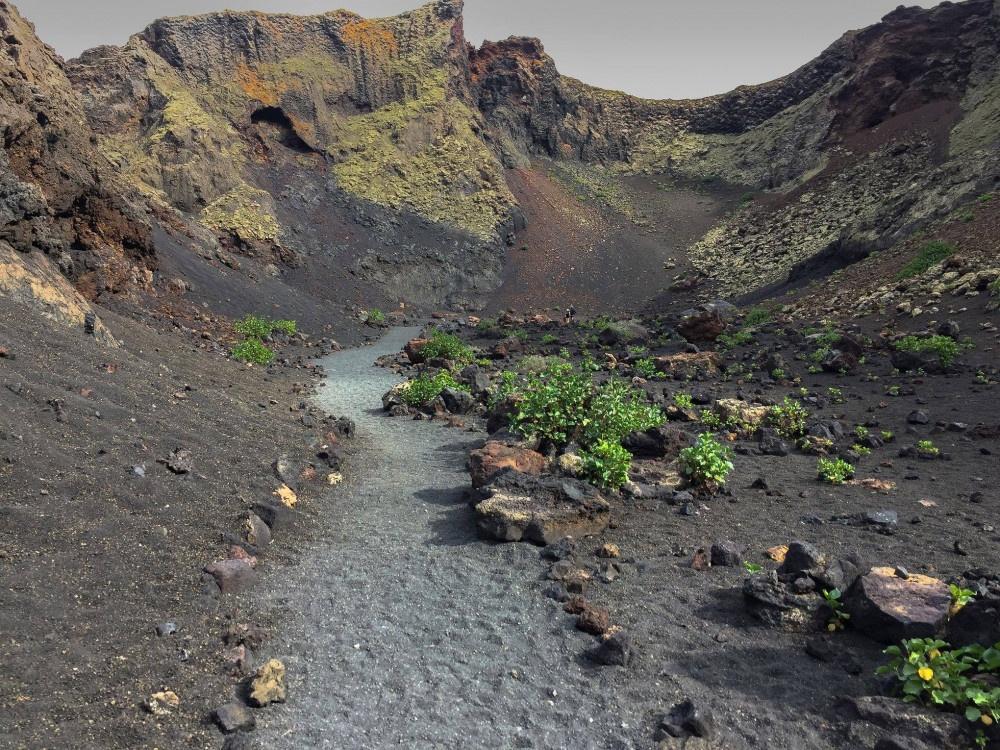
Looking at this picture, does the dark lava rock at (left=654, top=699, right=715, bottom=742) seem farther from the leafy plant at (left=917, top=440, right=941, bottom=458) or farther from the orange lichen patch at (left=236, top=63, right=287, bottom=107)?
the orange lichen patch at (left=236, top=63, right=287, bottom=107)

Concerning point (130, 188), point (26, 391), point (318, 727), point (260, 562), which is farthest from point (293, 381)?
point (130, 188)

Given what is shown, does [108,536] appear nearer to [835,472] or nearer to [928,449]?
[835,472]

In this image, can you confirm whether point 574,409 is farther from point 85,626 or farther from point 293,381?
point 293,381

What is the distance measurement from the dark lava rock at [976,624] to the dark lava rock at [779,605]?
964 mm

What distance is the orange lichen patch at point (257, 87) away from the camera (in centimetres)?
4322

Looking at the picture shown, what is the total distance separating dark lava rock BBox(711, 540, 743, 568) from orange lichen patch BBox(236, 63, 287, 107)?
1851 inches

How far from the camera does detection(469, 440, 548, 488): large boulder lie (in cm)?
791

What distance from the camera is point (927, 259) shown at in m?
21.2

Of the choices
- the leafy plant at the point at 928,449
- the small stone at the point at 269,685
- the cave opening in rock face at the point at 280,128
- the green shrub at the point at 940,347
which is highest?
the cave opening in rock face at the point at 280,128

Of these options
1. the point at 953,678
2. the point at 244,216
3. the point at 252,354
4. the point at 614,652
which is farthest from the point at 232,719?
the point at 244,216

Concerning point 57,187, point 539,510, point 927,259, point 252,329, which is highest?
point 57,187

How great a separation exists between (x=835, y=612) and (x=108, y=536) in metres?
6.22

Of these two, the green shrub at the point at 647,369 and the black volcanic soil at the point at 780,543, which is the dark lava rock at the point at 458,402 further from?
the green shrub at the point at 647,369

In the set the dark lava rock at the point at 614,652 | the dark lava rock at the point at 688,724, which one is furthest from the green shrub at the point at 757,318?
the dark lava rock at the point at 688,724
